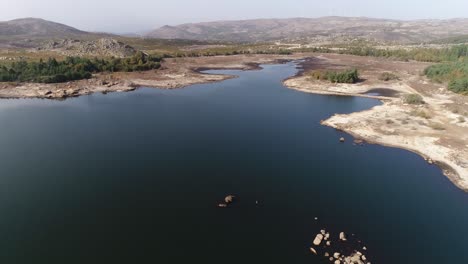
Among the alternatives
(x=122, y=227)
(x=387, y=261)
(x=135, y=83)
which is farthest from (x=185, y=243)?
(x=135, y=83)

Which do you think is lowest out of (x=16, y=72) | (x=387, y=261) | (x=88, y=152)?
(x=387, y=261)

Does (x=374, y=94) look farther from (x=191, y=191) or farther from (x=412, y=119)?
(x=191, y=191)

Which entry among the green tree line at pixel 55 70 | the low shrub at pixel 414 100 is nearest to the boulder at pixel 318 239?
the low shrub at pixel 414 100

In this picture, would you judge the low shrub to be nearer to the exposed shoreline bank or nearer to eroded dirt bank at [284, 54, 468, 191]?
the exposed shoreline bank

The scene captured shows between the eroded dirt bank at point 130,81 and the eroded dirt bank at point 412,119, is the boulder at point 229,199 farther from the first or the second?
the eroded dirt bank at point 130,81

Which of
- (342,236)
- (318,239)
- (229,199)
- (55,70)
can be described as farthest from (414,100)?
(55,70)

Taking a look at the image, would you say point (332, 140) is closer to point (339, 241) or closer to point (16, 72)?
point (339, 241)
